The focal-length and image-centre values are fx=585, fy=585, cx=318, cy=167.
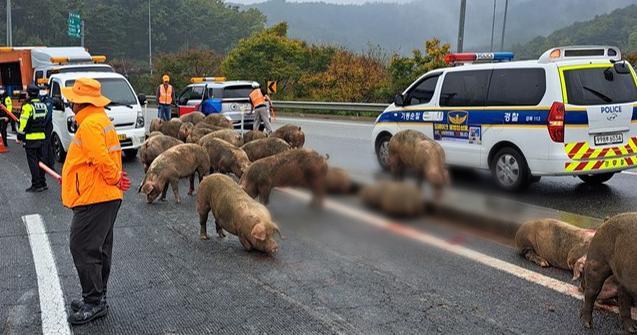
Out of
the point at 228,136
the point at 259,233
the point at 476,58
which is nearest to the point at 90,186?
the point at 259,233

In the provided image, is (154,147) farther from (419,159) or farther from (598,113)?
(598,113)

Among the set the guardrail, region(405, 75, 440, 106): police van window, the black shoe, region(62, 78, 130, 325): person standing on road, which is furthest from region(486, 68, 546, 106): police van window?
the guardrail

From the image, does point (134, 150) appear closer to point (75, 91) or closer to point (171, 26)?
point (75, 91)

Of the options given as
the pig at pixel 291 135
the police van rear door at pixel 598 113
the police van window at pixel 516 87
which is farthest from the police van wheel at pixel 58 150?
the police van rear door at pixel 598 113

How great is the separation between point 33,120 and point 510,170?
25.9 feet

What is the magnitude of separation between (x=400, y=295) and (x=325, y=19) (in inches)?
4832

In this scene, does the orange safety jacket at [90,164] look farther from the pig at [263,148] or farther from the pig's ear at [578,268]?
the pig at [263,148]

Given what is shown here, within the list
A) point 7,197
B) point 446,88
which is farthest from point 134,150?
point 446,88

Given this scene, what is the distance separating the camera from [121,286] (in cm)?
529

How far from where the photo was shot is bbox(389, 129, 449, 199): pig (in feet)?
21.2

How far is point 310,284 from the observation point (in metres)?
5.28

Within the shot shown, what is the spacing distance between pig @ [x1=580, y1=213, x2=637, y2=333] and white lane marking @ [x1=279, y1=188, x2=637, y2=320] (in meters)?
0.63

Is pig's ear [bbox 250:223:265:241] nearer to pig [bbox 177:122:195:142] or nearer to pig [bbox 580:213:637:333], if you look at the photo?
pig [bbox 580:213:637:333]

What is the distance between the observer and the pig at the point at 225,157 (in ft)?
31.5
